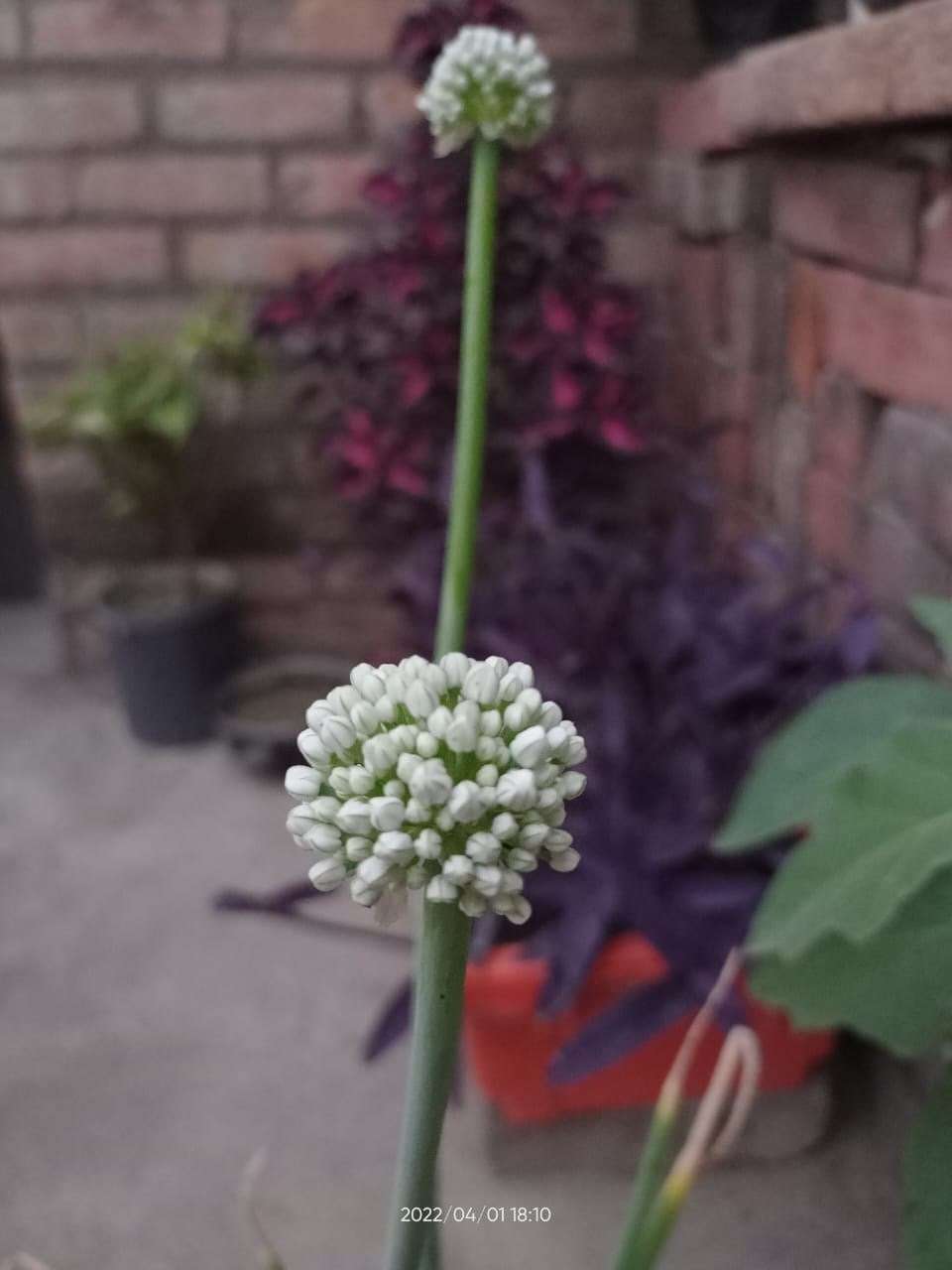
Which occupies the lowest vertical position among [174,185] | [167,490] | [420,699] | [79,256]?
[167,490]

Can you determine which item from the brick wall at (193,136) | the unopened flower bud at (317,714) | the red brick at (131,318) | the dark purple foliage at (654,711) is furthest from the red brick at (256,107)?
the unopened flower bud at (317,714)

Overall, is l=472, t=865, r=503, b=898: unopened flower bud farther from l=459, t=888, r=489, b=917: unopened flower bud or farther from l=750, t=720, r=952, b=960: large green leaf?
l=750, t=720, r=952, b=960: large green leaf

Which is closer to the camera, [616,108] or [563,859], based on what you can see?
[563,859]

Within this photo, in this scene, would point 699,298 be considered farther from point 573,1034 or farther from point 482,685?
point 482,685

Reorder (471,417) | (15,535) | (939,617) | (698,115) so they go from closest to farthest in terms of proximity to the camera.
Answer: (471,417)
(939,617)
(698,115)
(15,535)

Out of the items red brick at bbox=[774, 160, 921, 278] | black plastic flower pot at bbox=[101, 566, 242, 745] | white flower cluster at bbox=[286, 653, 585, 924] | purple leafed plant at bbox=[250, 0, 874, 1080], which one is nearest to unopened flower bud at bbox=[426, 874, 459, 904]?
white flower cluster at bbox=[286, 653, 585, 924]

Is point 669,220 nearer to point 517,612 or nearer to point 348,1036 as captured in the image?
point 517,612

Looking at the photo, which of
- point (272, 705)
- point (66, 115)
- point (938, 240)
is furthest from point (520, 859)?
point (66, 115)

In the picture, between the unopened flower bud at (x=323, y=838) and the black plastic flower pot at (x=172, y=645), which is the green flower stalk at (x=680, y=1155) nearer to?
the unopened flower bud at (x=323, y=838)
